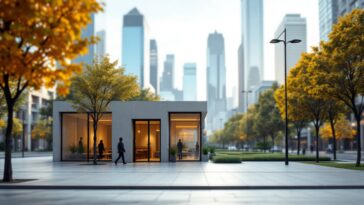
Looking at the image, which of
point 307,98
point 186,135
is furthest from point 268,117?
point 186,135

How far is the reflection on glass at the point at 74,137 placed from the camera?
37.4 meters

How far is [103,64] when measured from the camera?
108ft

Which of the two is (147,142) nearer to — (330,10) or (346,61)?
(346,61)

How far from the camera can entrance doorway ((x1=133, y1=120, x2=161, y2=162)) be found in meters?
36.5

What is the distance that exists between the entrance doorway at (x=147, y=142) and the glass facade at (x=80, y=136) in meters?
2.36

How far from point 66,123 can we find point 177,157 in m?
9.31

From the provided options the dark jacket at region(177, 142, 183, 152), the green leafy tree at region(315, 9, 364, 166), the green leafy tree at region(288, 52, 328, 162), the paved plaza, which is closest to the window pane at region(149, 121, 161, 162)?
the dark jacket at region(177, 142, 183, 152)

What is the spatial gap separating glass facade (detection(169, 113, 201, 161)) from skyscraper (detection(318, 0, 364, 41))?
219 feet

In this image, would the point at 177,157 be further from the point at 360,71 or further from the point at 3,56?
the point at 3,56

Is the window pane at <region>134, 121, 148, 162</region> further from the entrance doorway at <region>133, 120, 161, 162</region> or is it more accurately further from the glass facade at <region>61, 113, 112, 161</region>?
the glass facade at <region>61, 113, 112, 161</region>

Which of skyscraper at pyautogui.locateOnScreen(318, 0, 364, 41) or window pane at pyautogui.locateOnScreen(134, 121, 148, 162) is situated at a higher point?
skyscraper at pyautogui.locateOnScreen(318, 0, 364, 41)

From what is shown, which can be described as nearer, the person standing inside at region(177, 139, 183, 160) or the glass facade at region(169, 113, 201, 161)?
the person standing inside at region(177, 139, 183, 160)

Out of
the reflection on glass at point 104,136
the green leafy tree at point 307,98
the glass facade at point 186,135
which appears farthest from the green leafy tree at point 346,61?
the reflection on glass at point 104,136

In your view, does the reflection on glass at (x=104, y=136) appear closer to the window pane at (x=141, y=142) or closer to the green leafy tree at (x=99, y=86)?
the window pane at (x=141, y=142)
